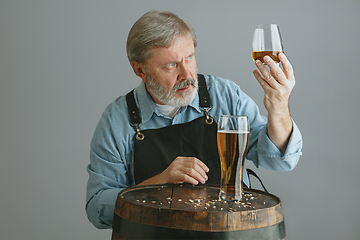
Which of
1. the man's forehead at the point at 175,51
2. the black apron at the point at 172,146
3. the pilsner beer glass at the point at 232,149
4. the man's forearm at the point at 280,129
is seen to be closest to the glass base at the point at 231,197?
the pilsner beer glass at the point at 232,149

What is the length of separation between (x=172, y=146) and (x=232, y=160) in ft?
2.11

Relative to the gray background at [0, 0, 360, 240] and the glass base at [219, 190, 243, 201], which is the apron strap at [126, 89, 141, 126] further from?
the gray background at [0, 0, 360, 240]

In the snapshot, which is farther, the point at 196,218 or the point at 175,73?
the point at 175,73

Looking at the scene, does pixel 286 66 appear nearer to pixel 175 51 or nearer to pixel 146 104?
pixel 175 51

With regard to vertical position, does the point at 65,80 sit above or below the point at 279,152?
above

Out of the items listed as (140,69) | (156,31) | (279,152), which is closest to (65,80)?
(140,69)

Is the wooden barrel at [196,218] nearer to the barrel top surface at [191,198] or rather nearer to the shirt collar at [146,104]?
the barrel top surface at [191,198]

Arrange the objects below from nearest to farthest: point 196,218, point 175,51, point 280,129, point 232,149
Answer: point 196,218
point 232,149
point 280,129
point 175,51

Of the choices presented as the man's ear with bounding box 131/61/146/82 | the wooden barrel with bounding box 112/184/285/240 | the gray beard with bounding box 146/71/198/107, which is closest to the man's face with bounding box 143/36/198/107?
the gray beard with bounding box 146/71/198/107

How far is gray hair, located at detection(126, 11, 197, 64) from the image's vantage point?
73.7 inches

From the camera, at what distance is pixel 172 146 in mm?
1906

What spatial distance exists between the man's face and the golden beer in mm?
630

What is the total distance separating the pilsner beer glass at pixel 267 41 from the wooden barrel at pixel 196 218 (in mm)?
508

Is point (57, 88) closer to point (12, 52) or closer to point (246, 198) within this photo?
point (12, 52)
